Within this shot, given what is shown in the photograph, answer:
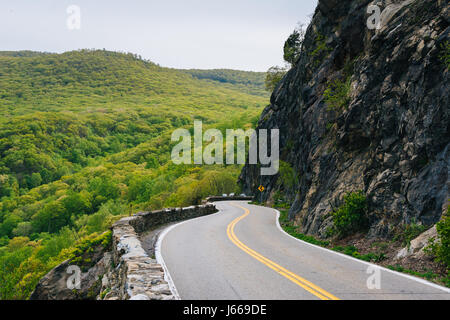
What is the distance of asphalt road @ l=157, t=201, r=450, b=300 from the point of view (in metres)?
5.39

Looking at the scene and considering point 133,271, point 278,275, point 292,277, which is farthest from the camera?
point 278,275

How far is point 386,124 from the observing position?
1073 centimetres

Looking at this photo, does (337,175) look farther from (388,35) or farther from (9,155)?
(9,155)

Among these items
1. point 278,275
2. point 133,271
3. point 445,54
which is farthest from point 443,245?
point 133,271

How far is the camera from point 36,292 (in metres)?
Answer: 9.38

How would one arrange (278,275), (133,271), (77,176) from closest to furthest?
(133,271)
(278,275)
(77,176)

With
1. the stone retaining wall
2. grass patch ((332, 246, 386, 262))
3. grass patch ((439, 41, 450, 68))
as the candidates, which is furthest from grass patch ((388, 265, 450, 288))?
grass patch ((439, 41, 450, 68))

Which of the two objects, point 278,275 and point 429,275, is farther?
point 278,275

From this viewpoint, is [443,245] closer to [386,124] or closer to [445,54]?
[386,124]

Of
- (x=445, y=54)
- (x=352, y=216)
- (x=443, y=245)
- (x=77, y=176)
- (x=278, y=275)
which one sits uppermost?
(x=445, y=54)

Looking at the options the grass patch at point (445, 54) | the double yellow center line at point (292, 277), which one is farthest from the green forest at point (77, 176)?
the grass patch at point (445, 54)

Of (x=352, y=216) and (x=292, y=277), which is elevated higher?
(x=352, y=216)

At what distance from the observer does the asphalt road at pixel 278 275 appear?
17.7ft

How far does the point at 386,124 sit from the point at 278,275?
7.13 meters
